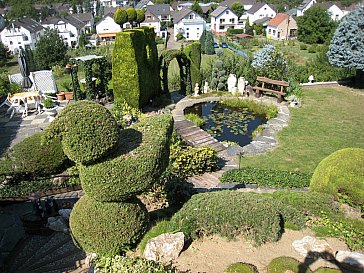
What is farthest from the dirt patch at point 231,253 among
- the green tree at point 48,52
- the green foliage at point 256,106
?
the green tree at point 48,52

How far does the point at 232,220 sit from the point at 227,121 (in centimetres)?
931

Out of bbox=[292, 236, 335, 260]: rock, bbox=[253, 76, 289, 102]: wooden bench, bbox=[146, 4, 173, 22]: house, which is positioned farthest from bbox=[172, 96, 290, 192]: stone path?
bbox=[146, 4, 173, 22]: house

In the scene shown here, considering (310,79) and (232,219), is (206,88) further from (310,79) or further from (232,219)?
(232,219)

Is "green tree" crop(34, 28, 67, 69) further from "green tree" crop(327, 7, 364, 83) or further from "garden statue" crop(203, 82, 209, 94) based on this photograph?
"green tree" crop(327, 7, 364, 83)

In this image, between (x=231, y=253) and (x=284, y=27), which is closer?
(x=231, y=253)

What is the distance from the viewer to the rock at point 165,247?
18.3 feet

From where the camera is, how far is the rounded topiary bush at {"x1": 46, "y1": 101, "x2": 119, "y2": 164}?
4.80m

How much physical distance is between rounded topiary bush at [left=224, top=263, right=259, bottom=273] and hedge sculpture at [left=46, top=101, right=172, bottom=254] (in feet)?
5.75

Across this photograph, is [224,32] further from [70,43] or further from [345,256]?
[345,256]

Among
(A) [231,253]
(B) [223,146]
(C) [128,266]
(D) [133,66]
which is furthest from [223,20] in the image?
(C) [128,266]

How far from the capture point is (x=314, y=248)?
19.2 feet

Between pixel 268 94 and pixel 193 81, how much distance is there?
4.40 metres

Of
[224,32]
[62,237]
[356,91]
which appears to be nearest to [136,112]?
[62,237]

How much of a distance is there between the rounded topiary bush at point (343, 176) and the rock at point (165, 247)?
13.0 ft
